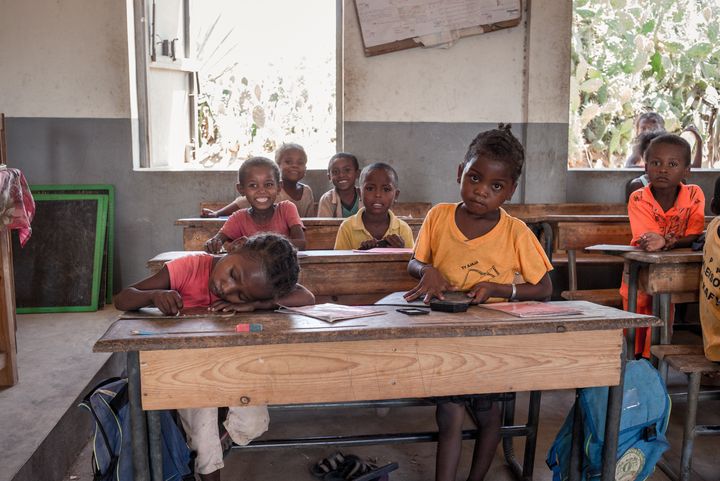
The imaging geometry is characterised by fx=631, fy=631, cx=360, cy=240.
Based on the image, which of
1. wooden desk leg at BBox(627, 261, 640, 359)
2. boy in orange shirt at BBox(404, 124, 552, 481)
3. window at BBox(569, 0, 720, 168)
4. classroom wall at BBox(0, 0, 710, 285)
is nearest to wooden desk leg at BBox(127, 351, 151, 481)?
boy in orange shirt at BBox(404, 124, 552, 481)

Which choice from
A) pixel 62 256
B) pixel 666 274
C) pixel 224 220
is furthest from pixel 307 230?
pixel 62 256

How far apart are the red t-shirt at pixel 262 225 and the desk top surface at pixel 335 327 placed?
1488 mm

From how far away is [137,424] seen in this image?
5.22 ft

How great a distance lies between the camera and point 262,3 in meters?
5.71

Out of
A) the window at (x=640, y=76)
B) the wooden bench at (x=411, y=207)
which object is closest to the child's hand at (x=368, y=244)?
the wooden bench at (x=411, y=207)

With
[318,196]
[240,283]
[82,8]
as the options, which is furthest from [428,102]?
[240,283]

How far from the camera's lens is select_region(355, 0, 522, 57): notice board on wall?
5.25m

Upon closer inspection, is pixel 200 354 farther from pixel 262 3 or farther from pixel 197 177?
pixel 262 3

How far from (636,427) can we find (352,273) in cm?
124

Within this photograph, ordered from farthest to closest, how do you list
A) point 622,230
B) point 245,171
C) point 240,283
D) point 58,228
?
point 58,228
point 622,230
point 245,171
point 240,283

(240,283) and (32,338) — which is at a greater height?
(240,283)

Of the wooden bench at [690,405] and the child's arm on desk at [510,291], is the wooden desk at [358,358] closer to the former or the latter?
the child's arm on desk at [510,291]

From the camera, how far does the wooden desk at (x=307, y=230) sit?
3416 millimetres

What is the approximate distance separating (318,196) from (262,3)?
184cm
